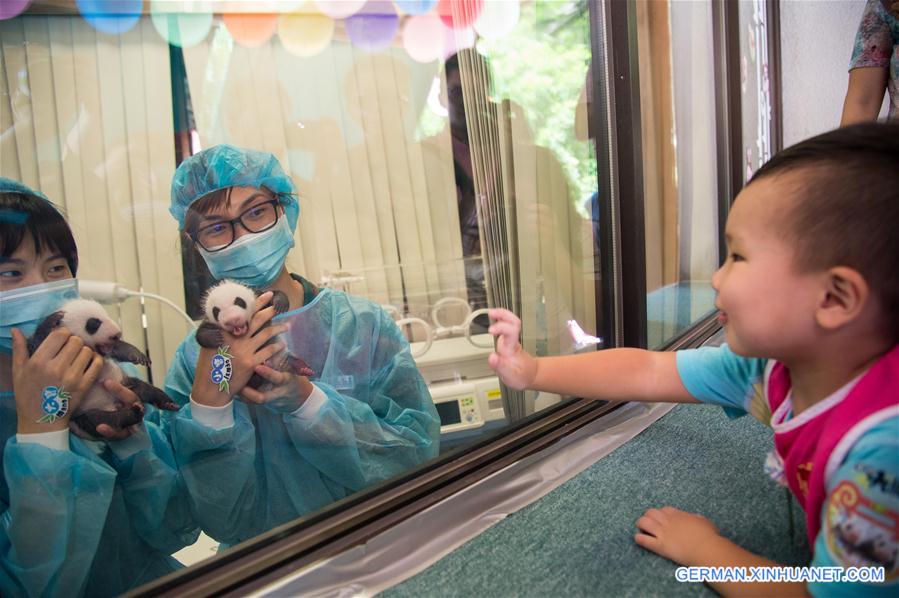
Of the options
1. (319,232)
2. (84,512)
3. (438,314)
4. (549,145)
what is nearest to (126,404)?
(84,512)

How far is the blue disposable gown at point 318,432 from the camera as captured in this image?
2.66 feet

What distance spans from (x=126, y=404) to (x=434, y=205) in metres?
0.86

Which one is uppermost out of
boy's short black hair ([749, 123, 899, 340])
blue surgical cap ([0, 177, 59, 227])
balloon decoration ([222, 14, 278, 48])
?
balloon decoration ([222, 14, 278, 48])

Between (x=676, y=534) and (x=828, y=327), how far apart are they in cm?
31

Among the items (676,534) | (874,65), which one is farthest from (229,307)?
(874,65)

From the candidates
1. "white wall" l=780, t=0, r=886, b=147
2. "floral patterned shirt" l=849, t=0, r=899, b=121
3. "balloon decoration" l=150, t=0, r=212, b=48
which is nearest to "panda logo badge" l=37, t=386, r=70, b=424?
"balloon decoration" l=150, t=0, r=212, b=48

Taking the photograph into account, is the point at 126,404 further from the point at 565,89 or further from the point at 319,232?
the point at 565,89

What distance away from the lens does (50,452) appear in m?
0.67

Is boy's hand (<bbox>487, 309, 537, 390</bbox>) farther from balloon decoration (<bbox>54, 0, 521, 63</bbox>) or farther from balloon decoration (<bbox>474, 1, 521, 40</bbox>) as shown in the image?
balloon decoration (<bbox>474, 1, 521, 40</bbox>)

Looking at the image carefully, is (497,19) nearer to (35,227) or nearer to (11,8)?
(11,8)

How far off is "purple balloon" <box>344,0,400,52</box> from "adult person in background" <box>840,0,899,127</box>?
105 cm

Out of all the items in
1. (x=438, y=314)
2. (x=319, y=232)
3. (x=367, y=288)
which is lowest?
(x=438, y=314)

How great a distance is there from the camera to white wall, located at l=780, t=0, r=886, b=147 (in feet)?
7.57

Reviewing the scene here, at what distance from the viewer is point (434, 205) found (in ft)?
4.57
